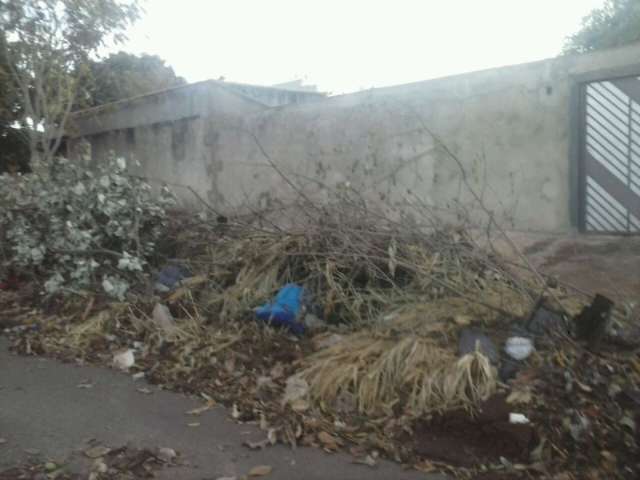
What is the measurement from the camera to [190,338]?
5.07 meters

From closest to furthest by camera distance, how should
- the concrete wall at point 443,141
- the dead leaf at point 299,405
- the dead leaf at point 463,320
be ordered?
the dead leaf at point 299,405 < the dead leaf at point 463,320 < the concrete wall at point 443,141

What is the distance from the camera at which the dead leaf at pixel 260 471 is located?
3.13m

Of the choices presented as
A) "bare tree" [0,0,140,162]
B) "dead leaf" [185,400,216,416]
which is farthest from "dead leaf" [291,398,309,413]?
"bare tree" [0,0,140,162]

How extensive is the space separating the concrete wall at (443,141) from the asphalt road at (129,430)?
269 centimetres

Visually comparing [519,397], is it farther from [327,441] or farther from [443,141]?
[443,141]

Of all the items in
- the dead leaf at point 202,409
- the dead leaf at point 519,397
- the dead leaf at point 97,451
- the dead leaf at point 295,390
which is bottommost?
the dead leaf at point 202,409

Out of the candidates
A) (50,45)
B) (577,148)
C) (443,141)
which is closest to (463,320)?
(577,148)

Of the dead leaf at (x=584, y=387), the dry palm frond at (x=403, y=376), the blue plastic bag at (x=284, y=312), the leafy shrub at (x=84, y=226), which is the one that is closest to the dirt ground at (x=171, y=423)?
the dry palm frond at (x=403, y=376)

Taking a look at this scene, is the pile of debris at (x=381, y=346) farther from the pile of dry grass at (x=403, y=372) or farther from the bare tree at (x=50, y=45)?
the bare tree at (x=50, y=45)

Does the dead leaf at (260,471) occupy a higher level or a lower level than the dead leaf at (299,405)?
lower

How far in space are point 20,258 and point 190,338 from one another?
301cm

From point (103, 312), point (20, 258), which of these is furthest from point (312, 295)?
point (20, 258)

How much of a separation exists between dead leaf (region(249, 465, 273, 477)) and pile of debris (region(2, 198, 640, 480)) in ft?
0.88

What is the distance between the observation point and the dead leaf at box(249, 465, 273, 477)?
313 centimetres
